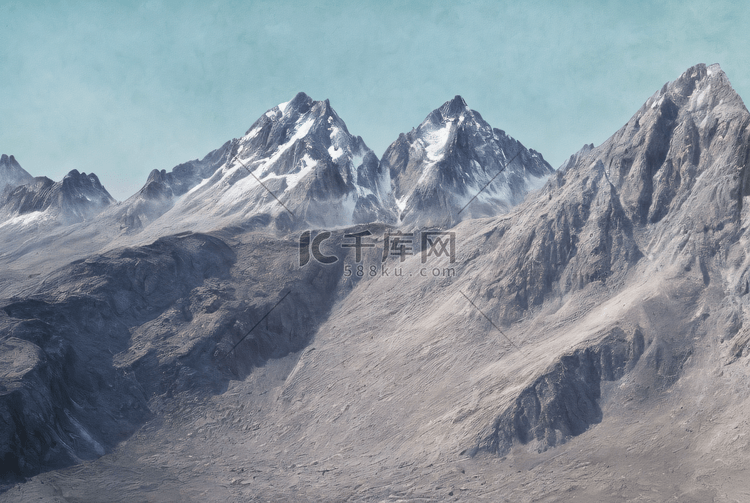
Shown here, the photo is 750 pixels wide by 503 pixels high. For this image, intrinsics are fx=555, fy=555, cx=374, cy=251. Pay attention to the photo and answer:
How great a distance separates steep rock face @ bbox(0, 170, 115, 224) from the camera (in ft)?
393

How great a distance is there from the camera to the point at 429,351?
52719 mm

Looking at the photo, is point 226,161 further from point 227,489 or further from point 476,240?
point 227,489

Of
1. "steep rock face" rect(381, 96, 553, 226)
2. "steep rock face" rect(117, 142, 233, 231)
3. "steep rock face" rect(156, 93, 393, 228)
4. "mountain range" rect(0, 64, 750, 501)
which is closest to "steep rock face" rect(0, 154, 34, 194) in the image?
"steep rock face" rect(117, 142, 233, 231)

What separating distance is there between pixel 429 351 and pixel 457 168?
78606 millimetres

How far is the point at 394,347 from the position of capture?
5606 centimetres

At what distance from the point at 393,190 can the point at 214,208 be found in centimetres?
4007

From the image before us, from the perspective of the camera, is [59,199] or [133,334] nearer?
[133,334]

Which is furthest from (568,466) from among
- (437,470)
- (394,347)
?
(394,347)

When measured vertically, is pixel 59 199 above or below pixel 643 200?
above

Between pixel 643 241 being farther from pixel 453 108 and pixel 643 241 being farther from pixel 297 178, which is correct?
pixel 453 108

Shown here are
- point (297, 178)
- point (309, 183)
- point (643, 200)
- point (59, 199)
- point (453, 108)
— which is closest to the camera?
point (643, 200)

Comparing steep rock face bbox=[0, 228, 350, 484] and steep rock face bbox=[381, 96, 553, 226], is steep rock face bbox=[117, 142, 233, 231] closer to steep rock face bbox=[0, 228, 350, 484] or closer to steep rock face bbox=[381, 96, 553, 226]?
steep rock face bbox=[0, 228, 350, 484]

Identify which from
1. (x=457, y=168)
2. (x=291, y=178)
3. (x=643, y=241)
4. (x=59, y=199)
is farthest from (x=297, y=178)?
(x=643, y=241)

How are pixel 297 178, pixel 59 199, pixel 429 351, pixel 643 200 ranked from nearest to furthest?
pixel 429 351 → pixel 643 200 → pixel 297 178 → pixel 59 199
